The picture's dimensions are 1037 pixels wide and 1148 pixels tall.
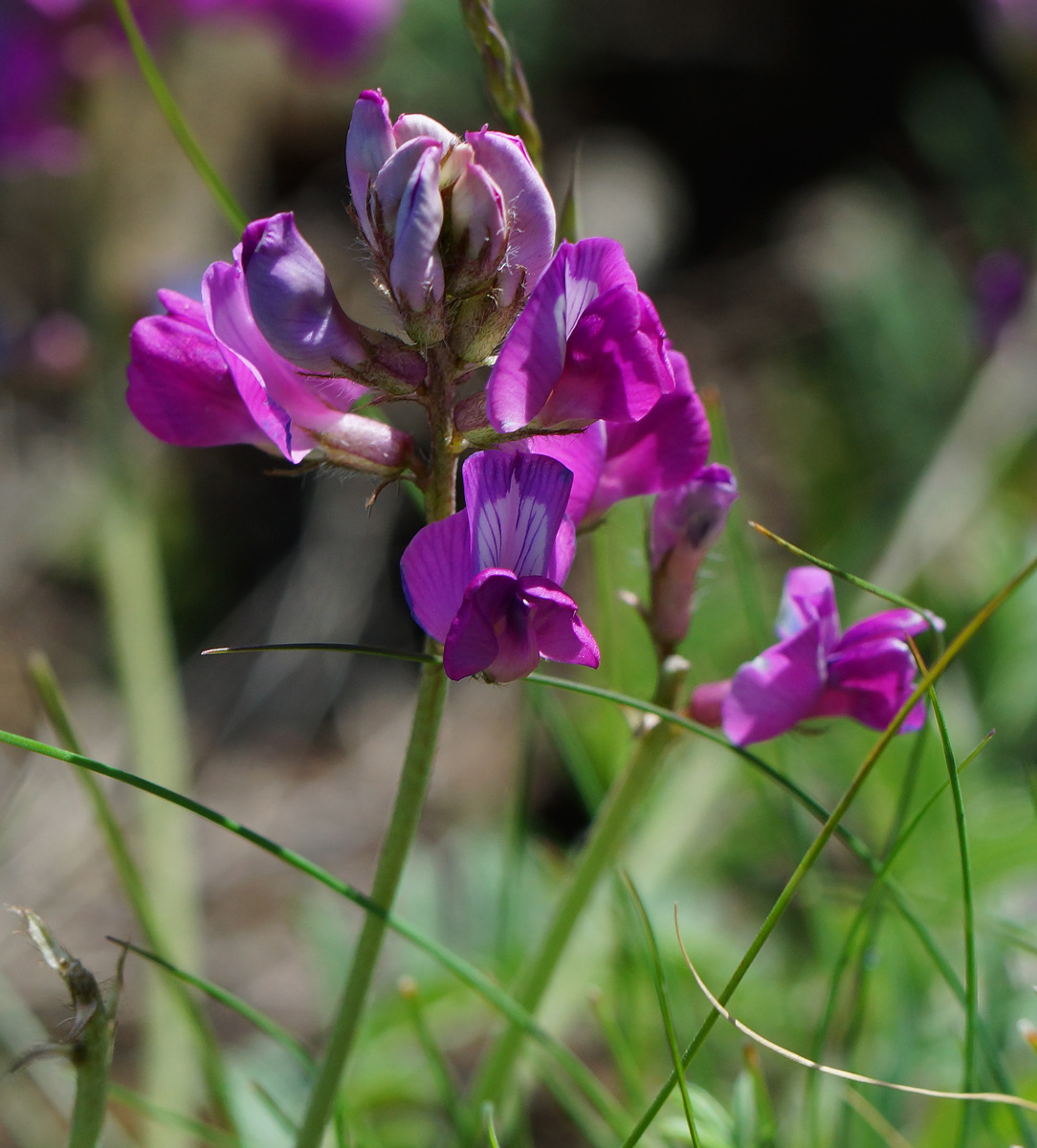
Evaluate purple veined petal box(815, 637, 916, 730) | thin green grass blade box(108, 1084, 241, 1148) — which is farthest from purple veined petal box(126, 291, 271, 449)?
thin green grass blade box(108, 1084, 241, 1148)

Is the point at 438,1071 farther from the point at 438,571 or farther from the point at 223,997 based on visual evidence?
the point at 438,571

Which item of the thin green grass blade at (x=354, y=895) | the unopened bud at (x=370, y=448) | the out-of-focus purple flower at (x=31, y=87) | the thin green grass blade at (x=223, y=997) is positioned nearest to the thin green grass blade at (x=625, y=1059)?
the thin green grass blade at (x=354, y=895)

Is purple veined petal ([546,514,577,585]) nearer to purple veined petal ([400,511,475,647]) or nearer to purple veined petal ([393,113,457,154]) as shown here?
purple veined petal ([400,511,475,647])

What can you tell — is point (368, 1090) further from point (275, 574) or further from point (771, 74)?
point (771, 74)

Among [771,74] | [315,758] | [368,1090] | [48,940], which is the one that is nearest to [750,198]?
[771,74]

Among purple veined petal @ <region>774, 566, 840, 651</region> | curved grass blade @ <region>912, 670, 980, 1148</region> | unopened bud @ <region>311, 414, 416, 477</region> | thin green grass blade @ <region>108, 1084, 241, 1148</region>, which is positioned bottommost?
thin green grass blade @ <region>108, 1084, 241, 1148</region>

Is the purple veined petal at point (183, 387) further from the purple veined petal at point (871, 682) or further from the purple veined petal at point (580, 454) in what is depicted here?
the purple veined petal at point (871, 682)
